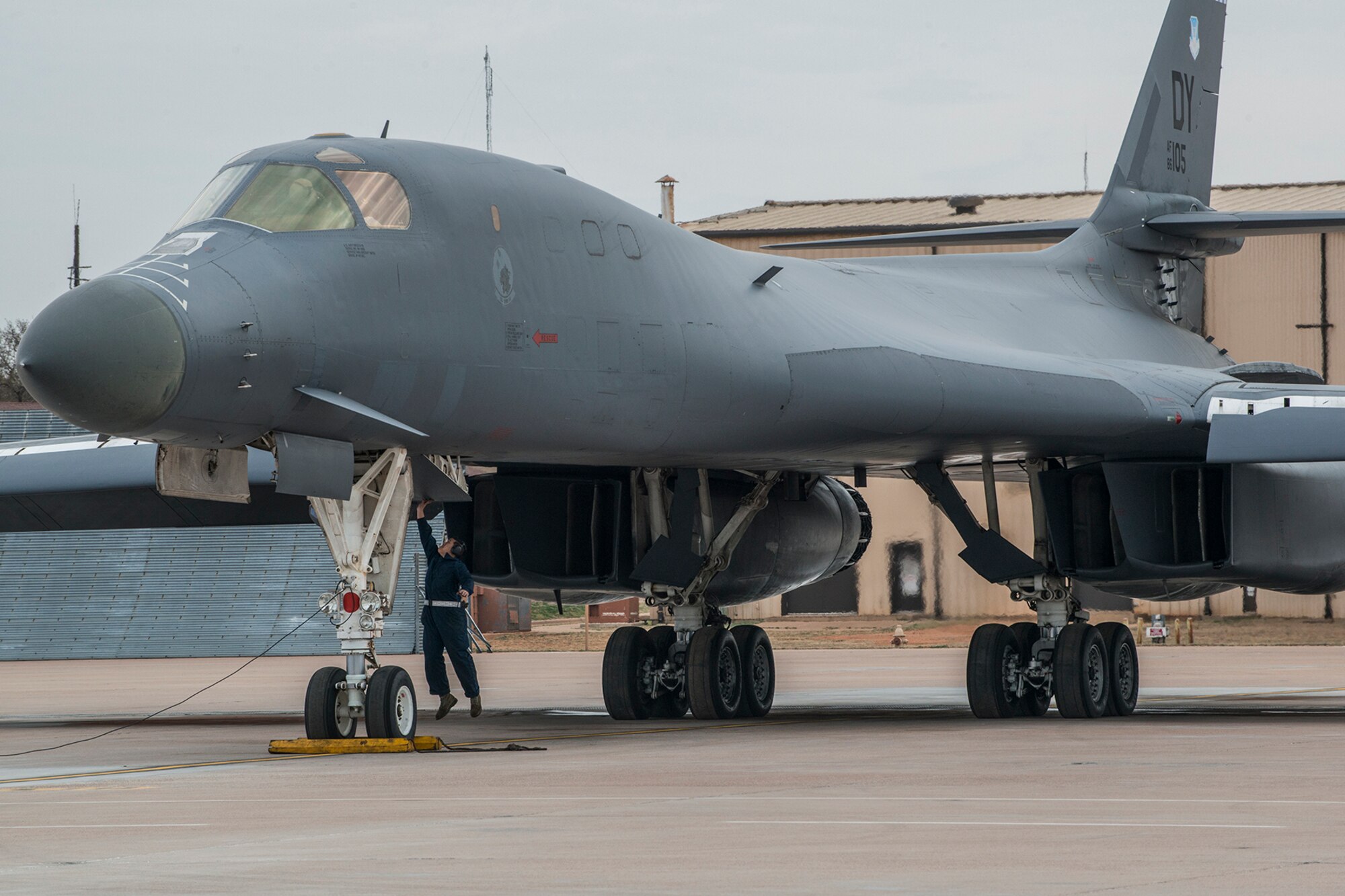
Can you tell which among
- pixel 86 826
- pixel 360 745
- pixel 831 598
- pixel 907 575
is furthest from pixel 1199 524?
pixel 831 598

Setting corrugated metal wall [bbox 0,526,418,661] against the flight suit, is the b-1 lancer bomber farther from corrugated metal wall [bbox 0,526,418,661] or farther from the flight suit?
corrugated metal wall [bbox 0,526,418,661]

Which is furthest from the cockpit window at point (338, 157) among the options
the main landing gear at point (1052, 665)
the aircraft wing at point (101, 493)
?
the main landing gear at point (1052, 665)

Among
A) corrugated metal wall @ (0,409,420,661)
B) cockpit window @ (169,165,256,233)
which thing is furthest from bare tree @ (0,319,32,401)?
cockpit window @ (169,165,256,233)

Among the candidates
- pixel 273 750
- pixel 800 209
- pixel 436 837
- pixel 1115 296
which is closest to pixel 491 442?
pixel 273 750

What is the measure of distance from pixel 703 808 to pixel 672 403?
197 inches

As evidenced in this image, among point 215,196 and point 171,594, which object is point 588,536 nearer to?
point 215,196

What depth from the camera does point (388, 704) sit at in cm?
961

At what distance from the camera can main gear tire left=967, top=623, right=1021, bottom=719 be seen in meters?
13.8

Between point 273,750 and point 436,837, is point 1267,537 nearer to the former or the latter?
point 273,750

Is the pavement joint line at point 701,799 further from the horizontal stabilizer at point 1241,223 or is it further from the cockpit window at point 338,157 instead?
the horizontal stabilizer at point 1241,223

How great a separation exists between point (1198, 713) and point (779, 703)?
4.03m

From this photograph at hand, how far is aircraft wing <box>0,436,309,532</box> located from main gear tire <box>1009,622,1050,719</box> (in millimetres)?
5757

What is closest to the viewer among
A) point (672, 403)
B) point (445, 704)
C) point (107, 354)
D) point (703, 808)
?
point (703, 808)

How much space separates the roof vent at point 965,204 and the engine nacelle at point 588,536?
2618 cm
